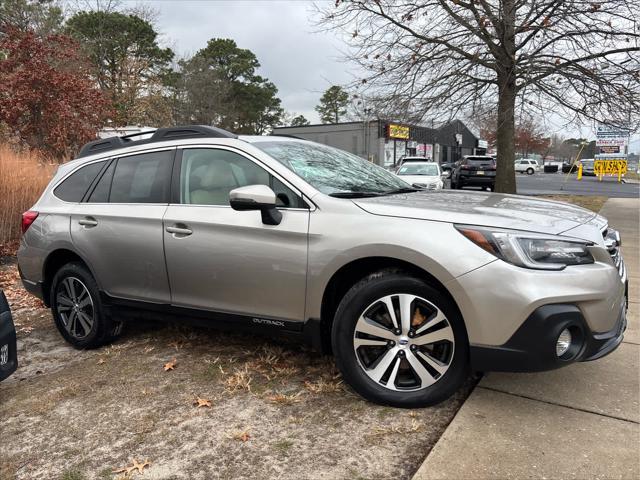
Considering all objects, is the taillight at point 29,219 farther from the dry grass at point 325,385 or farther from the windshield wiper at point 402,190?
the windshield wiper at point 402,190

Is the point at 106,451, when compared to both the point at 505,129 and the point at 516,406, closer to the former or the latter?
the point at 516,406

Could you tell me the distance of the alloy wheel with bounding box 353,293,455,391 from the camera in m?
2.83

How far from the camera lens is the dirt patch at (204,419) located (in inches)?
101

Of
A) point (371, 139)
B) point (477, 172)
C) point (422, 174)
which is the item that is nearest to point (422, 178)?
point (422, 174)

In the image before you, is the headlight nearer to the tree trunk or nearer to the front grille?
the front grille

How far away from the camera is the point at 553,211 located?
10.6ft

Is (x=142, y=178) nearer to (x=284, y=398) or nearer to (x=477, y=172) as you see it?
(x=284, y=398)

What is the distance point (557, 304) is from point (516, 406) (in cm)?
76

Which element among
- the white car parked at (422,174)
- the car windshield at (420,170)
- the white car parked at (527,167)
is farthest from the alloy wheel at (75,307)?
the white car parked at (527,167)

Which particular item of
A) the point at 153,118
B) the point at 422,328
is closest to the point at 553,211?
the point at 422,328

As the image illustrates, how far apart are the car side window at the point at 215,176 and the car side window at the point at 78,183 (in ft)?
3.34

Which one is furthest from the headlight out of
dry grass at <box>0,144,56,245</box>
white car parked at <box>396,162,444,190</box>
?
white car parked at <box>396,162,444,190</box>

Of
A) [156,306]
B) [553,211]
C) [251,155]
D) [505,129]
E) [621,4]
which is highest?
[621,4]

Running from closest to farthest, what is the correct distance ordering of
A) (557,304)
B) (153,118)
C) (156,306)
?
1. (557,304)
2. (156,306)
3. (153,118)
